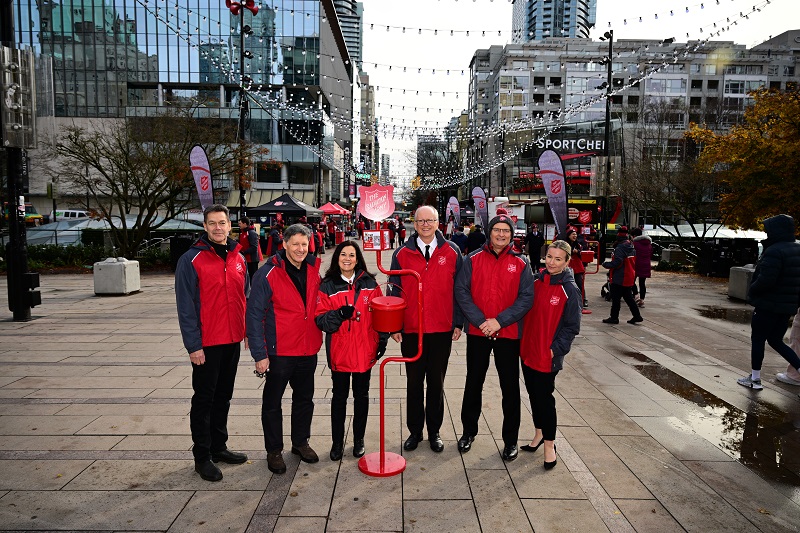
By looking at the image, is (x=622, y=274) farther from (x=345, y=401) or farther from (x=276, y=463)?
(x=276, y=463)

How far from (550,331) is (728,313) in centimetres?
927

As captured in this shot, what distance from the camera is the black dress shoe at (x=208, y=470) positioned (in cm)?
371

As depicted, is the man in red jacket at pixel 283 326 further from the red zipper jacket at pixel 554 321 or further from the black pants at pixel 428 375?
the red zipper jacket at pixel 554 321

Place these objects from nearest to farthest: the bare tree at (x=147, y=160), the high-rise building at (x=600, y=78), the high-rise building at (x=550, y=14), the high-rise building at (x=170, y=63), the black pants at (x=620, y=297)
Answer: the black pants at (x=620, y=297) < the bare tree at (x=147, y=160) < the high-rise building at (x=170, y=63) < the high-rise building at (x=600, y=78) < the high-rise building at (x=550, y=14)

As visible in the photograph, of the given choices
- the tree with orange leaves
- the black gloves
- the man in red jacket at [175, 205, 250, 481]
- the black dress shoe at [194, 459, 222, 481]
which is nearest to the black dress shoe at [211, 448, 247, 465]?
the man in red jacket at [175, 205, 250, 481]

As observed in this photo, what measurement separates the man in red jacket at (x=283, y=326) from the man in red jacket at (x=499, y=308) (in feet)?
3.96

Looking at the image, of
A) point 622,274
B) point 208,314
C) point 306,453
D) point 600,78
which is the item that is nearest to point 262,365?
point 208,314

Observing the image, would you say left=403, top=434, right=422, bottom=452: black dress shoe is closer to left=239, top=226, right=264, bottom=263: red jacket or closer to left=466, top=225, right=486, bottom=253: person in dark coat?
left=239, top=226, right=264, bottom=263: red jacket

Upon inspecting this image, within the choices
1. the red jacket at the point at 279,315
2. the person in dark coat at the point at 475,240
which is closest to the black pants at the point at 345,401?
the red jacket at the point at 279,315

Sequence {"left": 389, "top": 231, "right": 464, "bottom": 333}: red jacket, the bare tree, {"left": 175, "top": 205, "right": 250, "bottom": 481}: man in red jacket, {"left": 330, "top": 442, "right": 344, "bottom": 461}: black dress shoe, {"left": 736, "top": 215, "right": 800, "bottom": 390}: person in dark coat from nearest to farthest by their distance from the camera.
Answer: {"left": 175, "top": 205, "right": 250, "bottom": 481}: man in red jacket, {"left": 330, "top": 442, "right": 344, "bottom": 461}: black dress shoe, {"left": 389, "top": 231, "right": 464, "bottom": 333}: red jacket, {"left": 736, "top": 215, "right": 800, "bottom": 390}: person in dark coat, the bare tree

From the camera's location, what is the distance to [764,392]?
5918 millimetres

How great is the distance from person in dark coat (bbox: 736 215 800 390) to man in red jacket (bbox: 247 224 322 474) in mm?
5059

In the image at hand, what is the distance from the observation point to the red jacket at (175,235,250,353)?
144 inches

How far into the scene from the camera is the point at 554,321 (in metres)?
3.94
